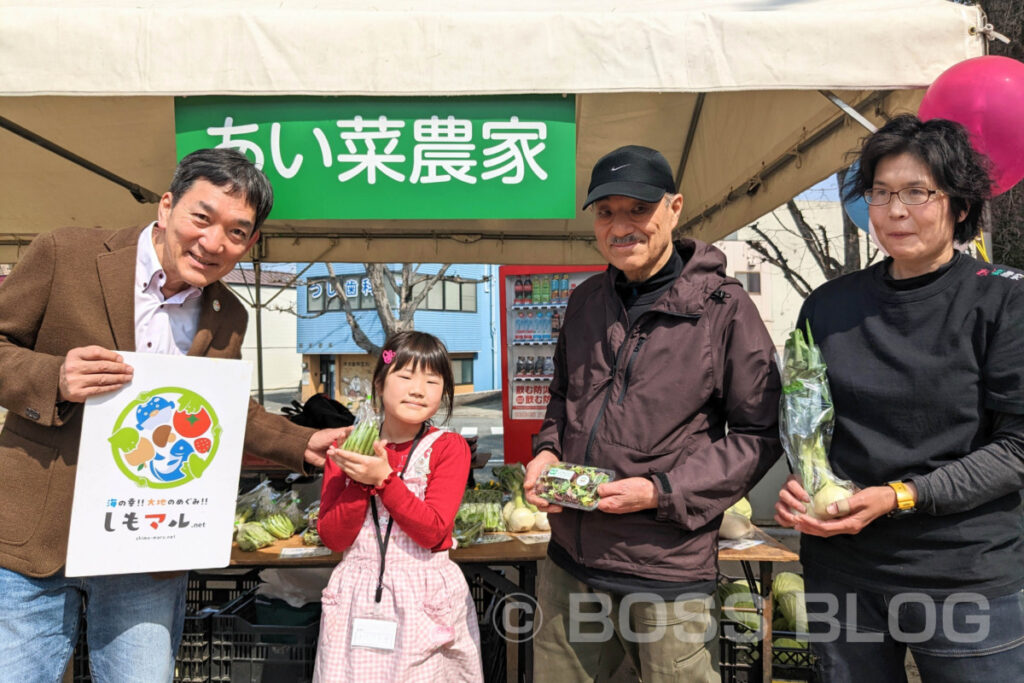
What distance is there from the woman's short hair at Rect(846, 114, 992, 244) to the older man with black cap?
1.89 feet

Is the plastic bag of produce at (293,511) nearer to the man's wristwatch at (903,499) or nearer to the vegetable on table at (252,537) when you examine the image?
the vegetable on table at (252,537)

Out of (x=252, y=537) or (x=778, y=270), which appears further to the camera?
(x=778, y=270)

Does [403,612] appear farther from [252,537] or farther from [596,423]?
[252,537]

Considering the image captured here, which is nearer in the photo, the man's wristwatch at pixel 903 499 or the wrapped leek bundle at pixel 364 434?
the man's wristwatch at pixel 903 499

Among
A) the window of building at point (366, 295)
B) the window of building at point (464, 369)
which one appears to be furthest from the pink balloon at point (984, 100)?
the window of building at point (464, 369)

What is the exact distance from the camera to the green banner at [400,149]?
2.63 metres

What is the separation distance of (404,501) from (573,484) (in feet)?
1.94

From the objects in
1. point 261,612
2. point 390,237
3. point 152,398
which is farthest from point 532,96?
point 390,237

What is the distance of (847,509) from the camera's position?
1.63 meters

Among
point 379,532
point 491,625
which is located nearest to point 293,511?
point 491,625

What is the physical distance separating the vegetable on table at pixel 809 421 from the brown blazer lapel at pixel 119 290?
77.7 inches

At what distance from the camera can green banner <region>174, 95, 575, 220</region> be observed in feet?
8.62

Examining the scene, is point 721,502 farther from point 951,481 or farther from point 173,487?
point 173,487

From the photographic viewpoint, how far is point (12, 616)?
1.75 metres
